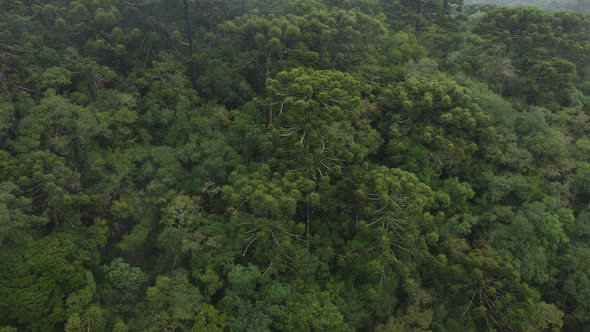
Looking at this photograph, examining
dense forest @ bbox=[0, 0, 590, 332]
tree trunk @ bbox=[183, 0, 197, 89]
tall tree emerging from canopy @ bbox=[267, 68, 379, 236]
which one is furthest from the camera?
tree trunk @ bbox=[183, 0, 197, 89]

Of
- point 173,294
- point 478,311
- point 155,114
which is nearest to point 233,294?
point 173,294

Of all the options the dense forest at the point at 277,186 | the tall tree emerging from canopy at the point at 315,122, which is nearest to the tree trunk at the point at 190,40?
the dense forest at the point at 277,186

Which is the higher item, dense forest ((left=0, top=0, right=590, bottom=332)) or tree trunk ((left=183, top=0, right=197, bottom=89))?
tree trunk ((left=183, top=0, right=197, bottom=89))

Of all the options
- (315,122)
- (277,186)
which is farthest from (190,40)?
(277,186)

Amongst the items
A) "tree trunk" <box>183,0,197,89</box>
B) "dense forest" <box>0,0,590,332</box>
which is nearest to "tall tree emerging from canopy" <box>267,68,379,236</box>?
"dense forest" <box>0,0,590,332</box>

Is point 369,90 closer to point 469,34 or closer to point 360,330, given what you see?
point 360,330

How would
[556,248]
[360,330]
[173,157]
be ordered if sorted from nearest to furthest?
[360,330], [556,248], [173,157]

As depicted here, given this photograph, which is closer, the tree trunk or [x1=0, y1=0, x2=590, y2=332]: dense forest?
[x1=0, y1=0, x2=590, y2=332]: dense forest

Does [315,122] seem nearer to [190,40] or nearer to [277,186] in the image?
[277,186]

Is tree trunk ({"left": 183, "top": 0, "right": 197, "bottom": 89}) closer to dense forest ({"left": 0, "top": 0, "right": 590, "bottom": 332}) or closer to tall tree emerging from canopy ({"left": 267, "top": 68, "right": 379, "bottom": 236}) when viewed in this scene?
dense forest ({"left": 0, "top": 0, "right": 590, "bottom": 332})

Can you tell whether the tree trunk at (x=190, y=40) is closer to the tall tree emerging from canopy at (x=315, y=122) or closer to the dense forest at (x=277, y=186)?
the dense forest at (x=277, y=186)
